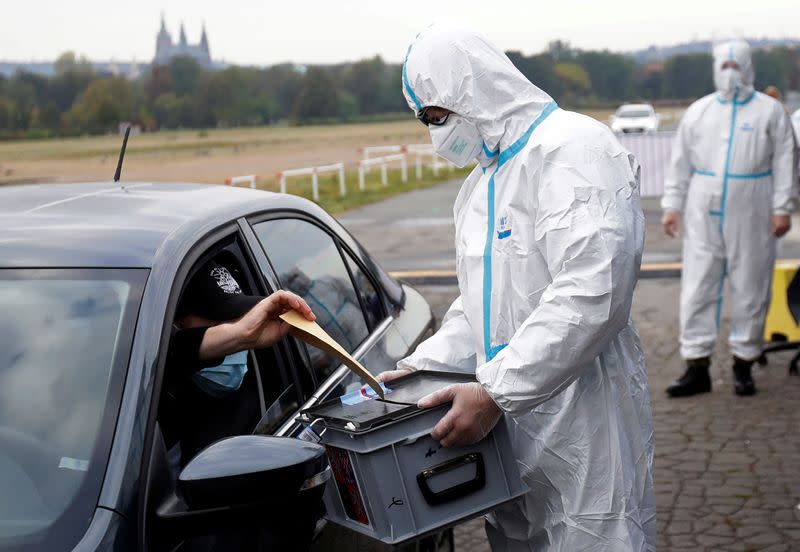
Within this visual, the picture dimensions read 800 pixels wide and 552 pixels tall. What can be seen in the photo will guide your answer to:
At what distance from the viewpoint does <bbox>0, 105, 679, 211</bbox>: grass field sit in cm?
1323

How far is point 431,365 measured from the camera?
3.09 meters

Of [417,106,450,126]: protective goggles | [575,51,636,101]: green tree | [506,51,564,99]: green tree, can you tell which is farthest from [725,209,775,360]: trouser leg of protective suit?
[575,51,636,101]: green tree

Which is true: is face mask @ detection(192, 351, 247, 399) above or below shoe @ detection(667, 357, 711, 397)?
above

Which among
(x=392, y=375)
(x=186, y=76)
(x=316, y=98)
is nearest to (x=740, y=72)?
(x=392, y=375)

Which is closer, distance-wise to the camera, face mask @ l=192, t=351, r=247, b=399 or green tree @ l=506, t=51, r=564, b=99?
face mask @ l=192, t=351, r=247, b=399

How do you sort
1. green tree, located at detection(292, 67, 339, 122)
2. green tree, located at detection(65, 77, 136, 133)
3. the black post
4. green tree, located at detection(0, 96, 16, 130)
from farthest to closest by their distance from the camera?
1. green tree, located at detection(292, 67, 339, 122)
2. green tree, located at detection(65, 77, 136, 133)
3. green tree, located at detection(0, 96, 16, 130)
4. the black post

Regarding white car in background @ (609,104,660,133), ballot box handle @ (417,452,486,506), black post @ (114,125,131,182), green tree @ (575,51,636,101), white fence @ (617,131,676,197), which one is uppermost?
black post @ (114,125,131,182)

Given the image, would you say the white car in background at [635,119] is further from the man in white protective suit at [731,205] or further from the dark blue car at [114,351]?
the dark blue car at [114,351]

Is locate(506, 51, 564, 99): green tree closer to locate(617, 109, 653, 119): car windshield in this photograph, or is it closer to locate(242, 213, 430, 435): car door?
locate(242, 213, 430, 435): car door

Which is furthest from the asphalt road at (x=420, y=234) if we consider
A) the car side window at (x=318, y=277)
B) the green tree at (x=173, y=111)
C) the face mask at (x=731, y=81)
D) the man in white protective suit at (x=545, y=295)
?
the man in white protective suit at (x=545, y=295)

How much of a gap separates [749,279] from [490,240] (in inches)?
177

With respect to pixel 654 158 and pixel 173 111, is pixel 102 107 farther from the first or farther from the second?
pixel 654 158

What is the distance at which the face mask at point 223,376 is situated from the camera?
2.89 metres

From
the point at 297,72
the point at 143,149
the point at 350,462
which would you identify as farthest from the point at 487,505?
the point at 297,72
